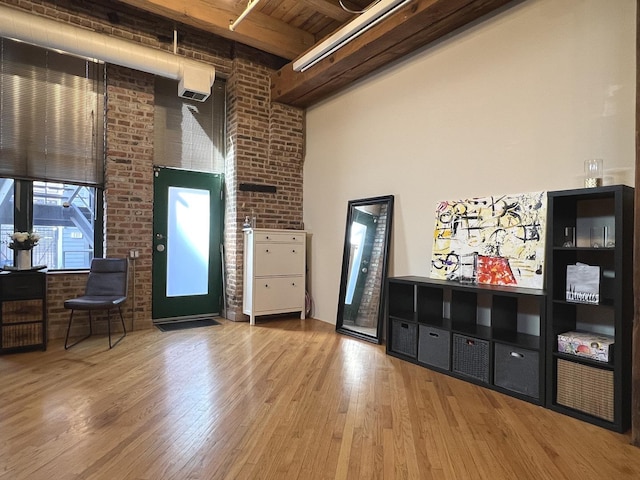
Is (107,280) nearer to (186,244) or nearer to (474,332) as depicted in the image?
(186,244)

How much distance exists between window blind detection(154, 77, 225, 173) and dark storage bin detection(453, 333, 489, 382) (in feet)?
13.1

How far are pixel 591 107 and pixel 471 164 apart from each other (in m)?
0.98

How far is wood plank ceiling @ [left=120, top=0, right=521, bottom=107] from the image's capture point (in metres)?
3.35

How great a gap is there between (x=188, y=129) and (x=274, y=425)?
4202 mm

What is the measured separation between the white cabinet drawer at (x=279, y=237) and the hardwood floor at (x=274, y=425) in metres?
1.75

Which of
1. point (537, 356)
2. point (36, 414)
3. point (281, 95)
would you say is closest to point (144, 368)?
point (36, 414)

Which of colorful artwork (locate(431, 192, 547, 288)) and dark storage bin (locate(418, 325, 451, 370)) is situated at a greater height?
colorful artwork (locate(431, 192, 547, 288))

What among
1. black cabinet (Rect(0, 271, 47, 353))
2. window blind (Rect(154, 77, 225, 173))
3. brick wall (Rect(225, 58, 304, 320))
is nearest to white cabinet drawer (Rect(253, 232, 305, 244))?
brick wall (Rect(225, 58, 304, 320))

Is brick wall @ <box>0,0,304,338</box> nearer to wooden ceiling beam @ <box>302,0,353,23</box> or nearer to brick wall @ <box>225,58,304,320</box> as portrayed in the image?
brick wall @ <box>225,58,304,320</box>

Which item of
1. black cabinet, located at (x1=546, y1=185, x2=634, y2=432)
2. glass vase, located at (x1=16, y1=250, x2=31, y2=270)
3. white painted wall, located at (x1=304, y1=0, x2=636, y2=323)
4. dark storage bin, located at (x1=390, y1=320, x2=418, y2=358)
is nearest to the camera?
black cabinet, located at (x1=546, y1=185, x2=634, y2=432)

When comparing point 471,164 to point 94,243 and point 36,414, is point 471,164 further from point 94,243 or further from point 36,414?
point 94,243

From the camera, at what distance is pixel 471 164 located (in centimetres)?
345

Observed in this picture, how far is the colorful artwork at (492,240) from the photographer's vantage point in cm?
291

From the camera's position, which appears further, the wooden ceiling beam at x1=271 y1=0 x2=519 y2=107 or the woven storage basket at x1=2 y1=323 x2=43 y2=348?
the woven storage basket at x1=2 y1=323 x2=43 y2=348
